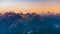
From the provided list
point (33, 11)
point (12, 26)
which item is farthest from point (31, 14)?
point (12, 26)

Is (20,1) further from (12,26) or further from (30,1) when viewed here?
(12,26)

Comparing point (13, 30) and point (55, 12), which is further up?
point (55, 12)

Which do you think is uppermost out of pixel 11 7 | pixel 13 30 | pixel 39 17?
pixel 11 7

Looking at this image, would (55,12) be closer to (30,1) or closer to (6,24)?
(30,1)

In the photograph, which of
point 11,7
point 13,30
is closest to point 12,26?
point 13,30

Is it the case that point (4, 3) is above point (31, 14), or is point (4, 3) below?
above

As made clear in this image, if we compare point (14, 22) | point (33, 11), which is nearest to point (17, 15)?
point (14, 22)
